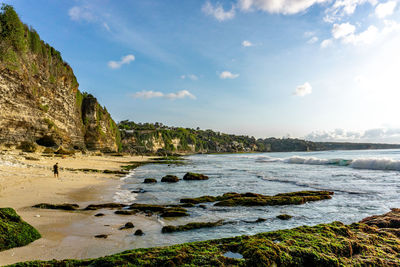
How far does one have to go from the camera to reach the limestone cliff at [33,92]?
27.3m

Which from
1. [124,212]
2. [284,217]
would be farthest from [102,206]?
[284,217]

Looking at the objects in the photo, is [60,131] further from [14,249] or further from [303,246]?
[303,246]

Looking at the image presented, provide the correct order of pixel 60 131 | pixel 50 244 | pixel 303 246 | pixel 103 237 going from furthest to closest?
pixel 60 131, pixel 103 237, pixel 50 244, pixel 303 246

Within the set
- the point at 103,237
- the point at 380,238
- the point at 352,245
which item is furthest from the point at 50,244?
the point at 380,238

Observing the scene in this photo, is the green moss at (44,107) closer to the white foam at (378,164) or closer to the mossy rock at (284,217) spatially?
the mossy rock at (284,217)

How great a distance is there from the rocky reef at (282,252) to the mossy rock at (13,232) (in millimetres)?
2369

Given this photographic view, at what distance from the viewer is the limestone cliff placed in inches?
1074

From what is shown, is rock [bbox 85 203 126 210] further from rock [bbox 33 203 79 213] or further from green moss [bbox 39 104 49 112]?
green moss [bbox 39 104 49 112]

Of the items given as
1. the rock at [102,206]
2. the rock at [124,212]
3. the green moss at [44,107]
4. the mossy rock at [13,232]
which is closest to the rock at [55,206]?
the rock at [102,206]

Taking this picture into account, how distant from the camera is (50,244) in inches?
213

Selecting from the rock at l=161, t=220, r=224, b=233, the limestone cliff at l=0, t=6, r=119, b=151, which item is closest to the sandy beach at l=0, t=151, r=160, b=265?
the rock at l=161, t=220, r=224, b=233

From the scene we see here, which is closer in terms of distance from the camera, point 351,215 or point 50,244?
point 50,244

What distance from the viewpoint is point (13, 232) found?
16.4 feet

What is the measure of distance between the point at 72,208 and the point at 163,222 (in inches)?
160
